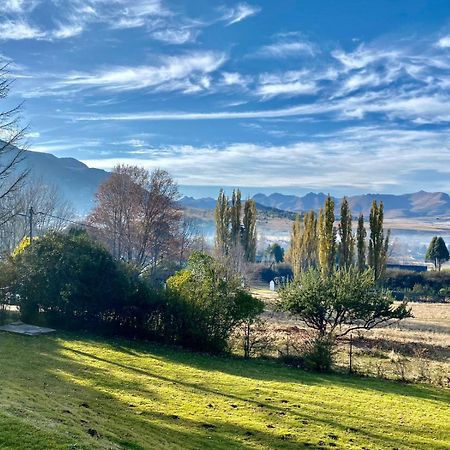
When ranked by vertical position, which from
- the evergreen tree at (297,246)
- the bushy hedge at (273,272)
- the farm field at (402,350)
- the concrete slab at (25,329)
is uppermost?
the evergreen tree at (297,246)

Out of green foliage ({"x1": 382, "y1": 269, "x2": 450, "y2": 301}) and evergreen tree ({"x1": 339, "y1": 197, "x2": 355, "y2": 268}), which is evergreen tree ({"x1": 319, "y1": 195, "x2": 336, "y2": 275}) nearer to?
evergreen tree ({"x1": 339, "y1": 197, "x2": 355, "y2": 268})

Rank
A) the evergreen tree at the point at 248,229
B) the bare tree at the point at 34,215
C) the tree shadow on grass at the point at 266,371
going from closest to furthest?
the tree shadow on grass at the point at 266,371 → the bare tree at the point at 34,215 → the evergreen tree at the point at 248,229

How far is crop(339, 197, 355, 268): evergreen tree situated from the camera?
157ft

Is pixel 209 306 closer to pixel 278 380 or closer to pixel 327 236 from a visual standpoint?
pixel 278 380

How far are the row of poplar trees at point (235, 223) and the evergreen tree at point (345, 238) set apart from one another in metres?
12.4

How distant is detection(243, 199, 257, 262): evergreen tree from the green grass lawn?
4034 cm

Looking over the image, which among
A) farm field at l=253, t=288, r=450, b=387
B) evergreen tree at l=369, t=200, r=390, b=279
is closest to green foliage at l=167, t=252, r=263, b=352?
farm field at l=253, t=288, r=450, b=387

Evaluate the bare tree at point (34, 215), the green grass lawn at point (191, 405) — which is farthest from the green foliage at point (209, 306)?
the bare tree at point (34, 215)

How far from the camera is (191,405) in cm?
1132

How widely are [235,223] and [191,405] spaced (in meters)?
46.6

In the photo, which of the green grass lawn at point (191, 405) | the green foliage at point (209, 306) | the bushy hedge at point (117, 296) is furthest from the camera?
the bushy hedge at point (117, 296)

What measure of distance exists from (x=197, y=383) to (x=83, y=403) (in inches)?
171

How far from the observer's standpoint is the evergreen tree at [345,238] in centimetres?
4778

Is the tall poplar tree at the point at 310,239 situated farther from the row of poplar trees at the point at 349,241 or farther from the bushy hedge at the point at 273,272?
the bushy hedge at the point at 273,272
